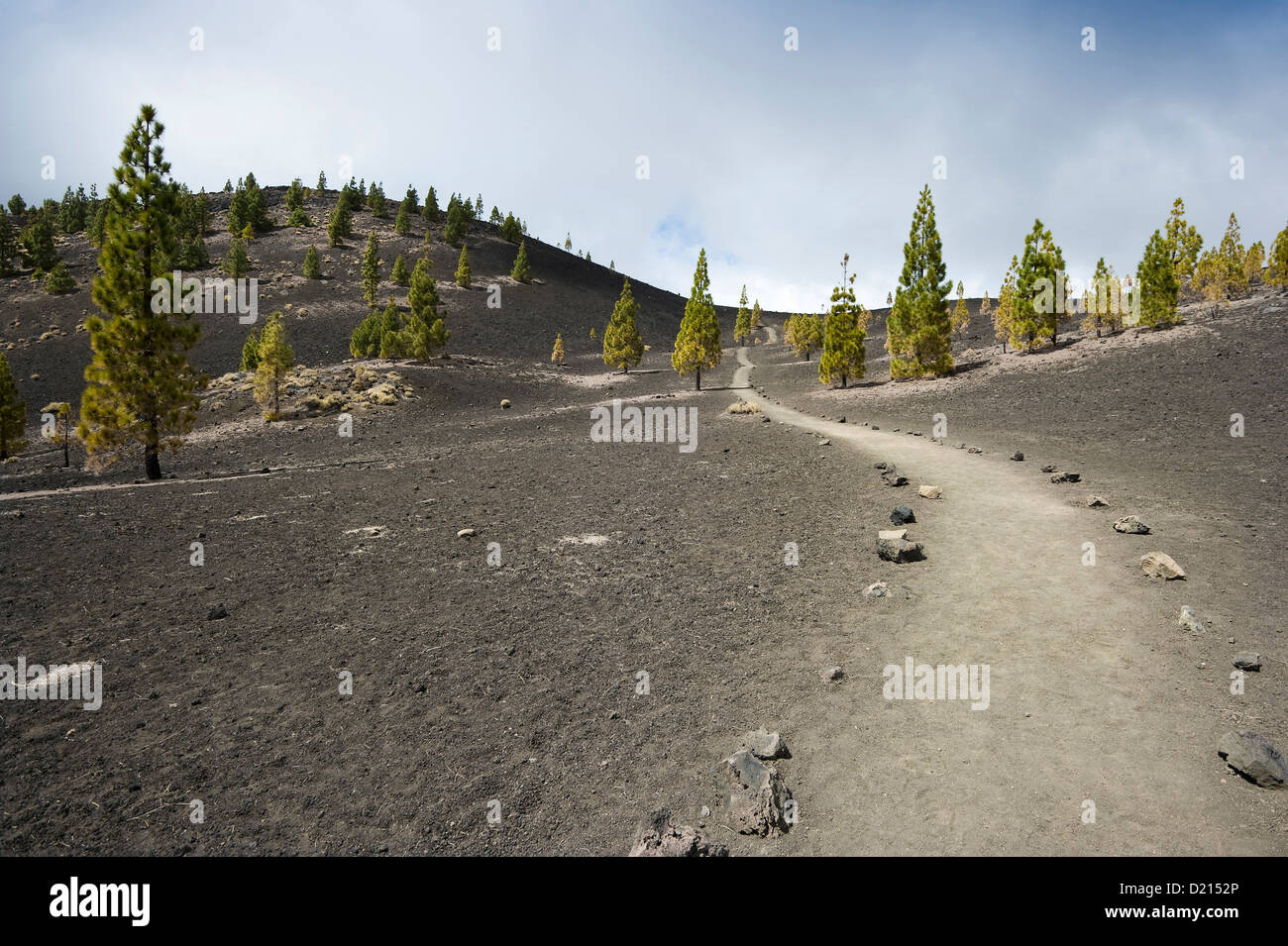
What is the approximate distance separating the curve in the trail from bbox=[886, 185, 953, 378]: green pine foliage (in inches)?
1220

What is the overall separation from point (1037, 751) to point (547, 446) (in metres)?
22.7

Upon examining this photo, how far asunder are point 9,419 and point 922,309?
56.3m

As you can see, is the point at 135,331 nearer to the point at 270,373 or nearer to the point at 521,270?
the point at 270,373

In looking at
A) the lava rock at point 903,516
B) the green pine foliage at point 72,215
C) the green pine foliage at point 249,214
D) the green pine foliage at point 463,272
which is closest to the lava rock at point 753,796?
the lava rock at point 903,516

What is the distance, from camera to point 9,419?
3167cm

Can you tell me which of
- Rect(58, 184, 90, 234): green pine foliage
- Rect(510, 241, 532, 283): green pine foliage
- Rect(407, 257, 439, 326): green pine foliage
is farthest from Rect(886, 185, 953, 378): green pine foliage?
Rect(58, 184, 90, 234): green pine foliage

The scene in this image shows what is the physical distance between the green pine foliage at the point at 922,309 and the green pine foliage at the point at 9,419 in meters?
54.6

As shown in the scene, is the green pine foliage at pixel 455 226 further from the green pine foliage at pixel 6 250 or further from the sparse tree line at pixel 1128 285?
the sparse tree line at pixel 1128 285

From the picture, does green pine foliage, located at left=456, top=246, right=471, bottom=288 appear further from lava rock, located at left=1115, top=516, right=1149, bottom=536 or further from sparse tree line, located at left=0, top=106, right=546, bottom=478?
lava rock, located at left=1115, top=516, right=1149, bottom=536

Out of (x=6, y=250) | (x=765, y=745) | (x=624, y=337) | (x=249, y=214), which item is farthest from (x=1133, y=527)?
(x=249, y=214)

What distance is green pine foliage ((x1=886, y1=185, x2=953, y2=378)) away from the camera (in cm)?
3758

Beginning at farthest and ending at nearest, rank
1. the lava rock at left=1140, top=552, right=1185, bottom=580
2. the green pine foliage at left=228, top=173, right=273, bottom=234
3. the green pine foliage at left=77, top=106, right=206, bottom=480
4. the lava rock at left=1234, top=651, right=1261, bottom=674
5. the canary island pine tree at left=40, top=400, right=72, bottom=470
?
1. the green pine foliage at left=228, top=173, right=273, bottom=234
2. the canary island pine tree at left=40, top=400, right=72, bottom=470
3. the green pine foliage at left=77, top=106, right=206, bottom=480
4. the lava rock at left=1140, top=552, right=1185, bottom=580
5. the lava rock at left=1234, top=651, right=1261, bottom=674
